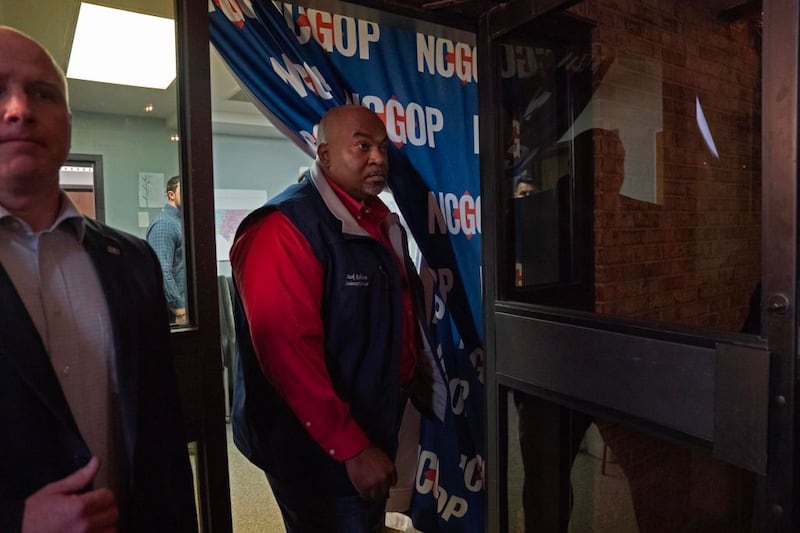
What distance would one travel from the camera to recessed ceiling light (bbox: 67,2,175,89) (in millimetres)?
1317

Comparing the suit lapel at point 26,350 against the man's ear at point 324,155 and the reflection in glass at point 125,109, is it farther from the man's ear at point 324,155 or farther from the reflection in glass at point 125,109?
the man's ear at point 324,155

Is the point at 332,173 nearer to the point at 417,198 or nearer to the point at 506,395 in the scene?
the point at 417,198

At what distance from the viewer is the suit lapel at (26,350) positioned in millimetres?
736

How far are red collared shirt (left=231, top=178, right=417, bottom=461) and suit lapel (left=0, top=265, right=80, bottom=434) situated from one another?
53 centimetres

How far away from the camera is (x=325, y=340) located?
1356mm

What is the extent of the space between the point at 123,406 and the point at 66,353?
0.41 feet

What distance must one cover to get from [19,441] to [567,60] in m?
1.82

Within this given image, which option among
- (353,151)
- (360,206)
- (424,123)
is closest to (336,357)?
(360,206)

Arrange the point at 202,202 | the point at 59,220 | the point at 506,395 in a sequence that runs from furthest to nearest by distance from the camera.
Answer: the point at 506,395 < the point at 202,202 < the point at 59,220

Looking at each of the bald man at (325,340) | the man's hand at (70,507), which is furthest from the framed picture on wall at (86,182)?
→ the man's hand at (70,507)

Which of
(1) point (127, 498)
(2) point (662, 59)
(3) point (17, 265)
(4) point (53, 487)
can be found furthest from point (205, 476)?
(2) point (662, 59)

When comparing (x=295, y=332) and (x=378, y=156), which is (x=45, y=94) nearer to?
(x=295, y=332)

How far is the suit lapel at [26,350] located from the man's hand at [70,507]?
8cm

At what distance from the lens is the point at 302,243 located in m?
1.31
